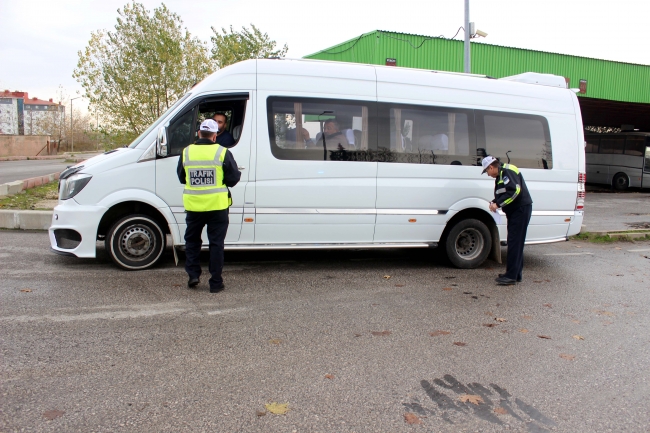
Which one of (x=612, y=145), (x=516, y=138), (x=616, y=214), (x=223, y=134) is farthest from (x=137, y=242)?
(x=612, y=145)

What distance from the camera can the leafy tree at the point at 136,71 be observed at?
14.9 metres

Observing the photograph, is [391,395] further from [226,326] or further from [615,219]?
[615,219]

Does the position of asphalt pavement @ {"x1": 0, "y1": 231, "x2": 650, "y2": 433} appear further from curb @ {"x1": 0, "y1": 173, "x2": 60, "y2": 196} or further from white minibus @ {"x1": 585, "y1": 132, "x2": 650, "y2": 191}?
white minibus @ {"x1": 585, "y1": 132, "x2": 650, "y2": 191}

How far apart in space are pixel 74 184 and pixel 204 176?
5.97ft

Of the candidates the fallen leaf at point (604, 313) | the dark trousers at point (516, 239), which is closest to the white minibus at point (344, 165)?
the dark trousers at point (516, 239)

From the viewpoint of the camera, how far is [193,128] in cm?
639

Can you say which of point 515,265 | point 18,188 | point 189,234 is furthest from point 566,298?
point 18,188

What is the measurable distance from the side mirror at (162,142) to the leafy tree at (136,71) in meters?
9.66

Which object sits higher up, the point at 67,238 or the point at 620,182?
the point at 620,182

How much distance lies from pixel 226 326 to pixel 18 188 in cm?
1048

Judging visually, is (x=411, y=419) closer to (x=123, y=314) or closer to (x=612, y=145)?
(x=123, y=314)

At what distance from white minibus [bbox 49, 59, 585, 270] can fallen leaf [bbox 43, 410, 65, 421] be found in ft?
11.3

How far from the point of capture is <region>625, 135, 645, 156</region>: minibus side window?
2373cm

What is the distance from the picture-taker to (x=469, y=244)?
7.47 metres
